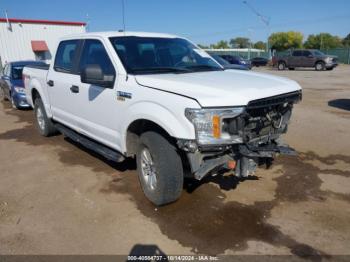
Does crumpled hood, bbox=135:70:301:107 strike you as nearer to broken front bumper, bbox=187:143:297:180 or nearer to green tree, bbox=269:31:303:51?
broken front bumper, bbox=187:143:297:180

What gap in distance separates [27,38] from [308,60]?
23.2 metres

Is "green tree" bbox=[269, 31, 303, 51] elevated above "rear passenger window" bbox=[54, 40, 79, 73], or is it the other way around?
"green tree" bbox=[269, 31, 303, 51]

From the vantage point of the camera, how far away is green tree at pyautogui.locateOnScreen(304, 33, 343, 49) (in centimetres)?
8760

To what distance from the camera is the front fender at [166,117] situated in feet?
11.0

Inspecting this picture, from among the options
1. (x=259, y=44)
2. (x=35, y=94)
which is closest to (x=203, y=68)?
(x=35, y=94)

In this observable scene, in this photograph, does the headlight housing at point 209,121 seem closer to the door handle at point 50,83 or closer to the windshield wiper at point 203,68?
the windshield wiper at point 203,68

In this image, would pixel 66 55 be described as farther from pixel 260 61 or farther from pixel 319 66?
pixel 260 61

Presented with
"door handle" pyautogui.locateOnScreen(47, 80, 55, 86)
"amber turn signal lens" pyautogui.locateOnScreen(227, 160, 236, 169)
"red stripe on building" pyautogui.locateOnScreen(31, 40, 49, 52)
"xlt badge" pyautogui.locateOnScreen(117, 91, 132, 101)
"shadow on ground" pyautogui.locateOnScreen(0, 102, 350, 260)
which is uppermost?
"red stripe on building" pyautogui.locateOnScreen(31, 40, 49, 52)

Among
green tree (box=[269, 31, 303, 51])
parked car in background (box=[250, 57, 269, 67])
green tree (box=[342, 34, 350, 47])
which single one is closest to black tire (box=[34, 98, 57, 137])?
parked car in background (box=[250, 57, 269, 67])

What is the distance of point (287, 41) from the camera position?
91.9 metres

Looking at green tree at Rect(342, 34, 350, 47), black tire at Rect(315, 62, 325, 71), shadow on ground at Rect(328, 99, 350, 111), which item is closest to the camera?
shadow on ground at Rect(328, 99, 350, 111)

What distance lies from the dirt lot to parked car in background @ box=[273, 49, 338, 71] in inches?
1010

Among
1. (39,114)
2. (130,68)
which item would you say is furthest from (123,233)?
(39,114)

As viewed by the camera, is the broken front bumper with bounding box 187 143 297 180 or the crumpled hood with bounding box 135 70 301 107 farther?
the broken front bumper with bounding box 187 143 297 180
